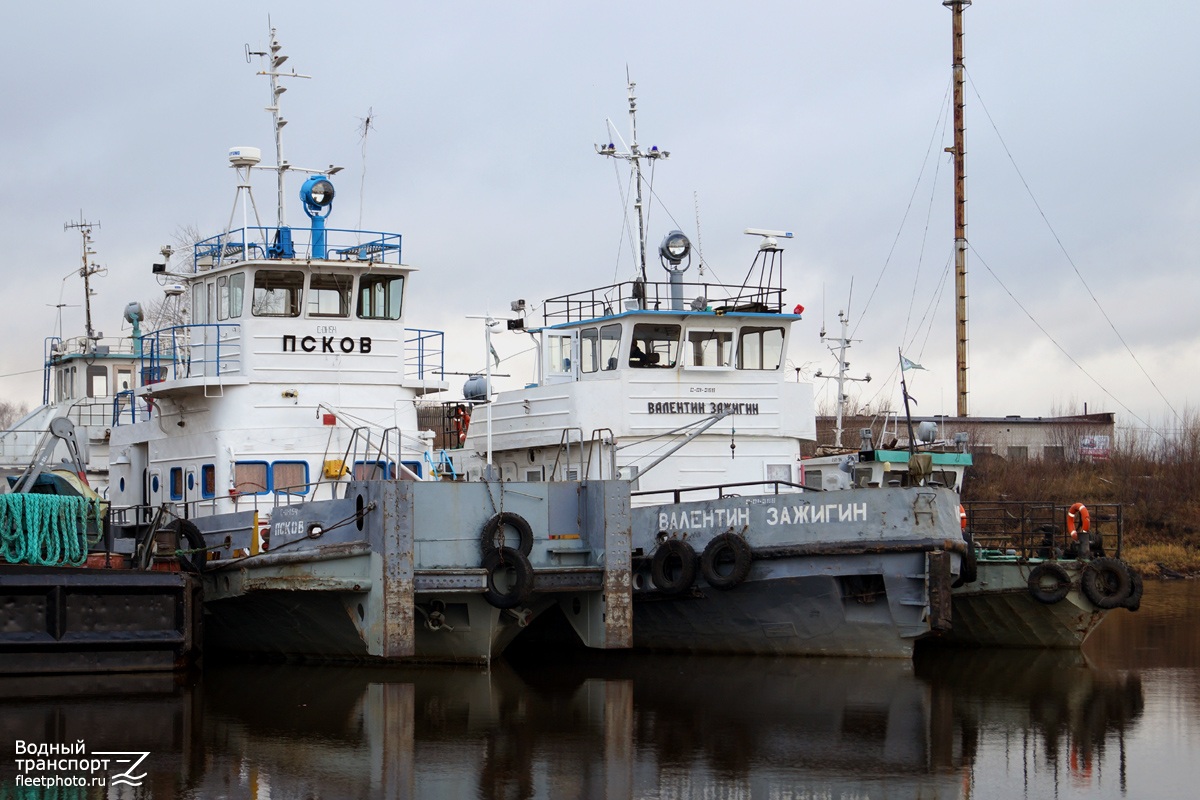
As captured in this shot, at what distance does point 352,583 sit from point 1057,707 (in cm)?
721

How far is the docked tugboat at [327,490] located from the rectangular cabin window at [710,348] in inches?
133

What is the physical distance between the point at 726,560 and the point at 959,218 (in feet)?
60.1

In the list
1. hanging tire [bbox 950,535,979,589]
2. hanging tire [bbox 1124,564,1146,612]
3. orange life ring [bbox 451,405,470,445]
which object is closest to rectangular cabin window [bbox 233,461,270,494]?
orange life ring [bbox 451,405,470,445]

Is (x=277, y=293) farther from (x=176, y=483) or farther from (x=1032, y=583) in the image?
(x=1032, y=583)

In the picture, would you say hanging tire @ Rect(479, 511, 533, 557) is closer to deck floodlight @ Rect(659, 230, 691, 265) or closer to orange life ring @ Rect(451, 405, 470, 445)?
deck floodlight @ Rect(659, 230, 691, 265)

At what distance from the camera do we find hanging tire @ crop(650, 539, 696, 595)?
56.0 ft

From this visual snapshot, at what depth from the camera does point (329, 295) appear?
19312 mm

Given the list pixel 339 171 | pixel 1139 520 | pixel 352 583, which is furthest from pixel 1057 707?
pixel 1139 520

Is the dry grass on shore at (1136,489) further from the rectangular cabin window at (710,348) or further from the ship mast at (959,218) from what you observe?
the rectangular cabin window at (710,348)

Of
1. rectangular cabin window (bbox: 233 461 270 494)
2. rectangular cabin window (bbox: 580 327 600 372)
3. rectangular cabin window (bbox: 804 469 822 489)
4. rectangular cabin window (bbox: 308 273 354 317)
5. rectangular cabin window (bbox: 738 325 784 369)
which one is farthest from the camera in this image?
rectangular cabin window (bbox: 804 469 822 489)

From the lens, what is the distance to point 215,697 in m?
15.0

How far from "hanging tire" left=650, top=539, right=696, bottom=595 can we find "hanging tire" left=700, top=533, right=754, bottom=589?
16cm

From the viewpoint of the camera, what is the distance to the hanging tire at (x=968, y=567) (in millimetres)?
17369

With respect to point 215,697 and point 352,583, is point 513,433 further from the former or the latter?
point 215,697
